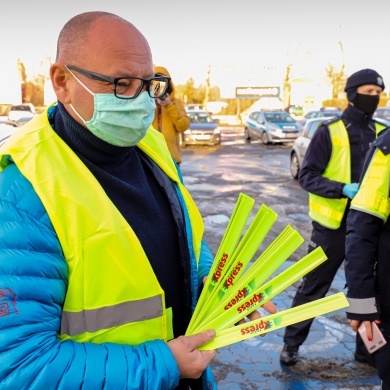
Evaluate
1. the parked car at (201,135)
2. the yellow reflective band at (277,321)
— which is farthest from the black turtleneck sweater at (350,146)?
the parked car at (201,135)

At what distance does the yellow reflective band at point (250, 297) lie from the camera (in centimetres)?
155

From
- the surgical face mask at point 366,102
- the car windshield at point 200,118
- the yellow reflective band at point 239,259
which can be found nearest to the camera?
the yellow reflective band at point 239,259

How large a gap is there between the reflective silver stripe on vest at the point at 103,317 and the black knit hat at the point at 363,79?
2994mm

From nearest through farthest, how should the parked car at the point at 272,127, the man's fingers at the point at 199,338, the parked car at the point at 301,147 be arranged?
the man's fingers at the point at 199,338 → the parked car at the point at 301,147 → the parked car at the point at 272,127

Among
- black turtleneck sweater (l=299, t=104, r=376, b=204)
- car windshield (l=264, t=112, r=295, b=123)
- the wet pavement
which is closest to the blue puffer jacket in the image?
the wet pavement

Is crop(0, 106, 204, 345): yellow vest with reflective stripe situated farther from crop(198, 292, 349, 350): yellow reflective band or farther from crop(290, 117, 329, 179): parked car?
crop(290, 117, 329, 179): parked car

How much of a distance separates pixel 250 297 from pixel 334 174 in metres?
2.60

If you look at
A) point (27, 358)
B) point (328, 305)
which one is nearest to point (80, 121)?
point (27, 358)

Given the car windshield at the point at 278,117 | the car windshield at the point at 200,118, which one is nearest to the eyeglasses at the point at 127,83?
the car windshield at the point at 200,118

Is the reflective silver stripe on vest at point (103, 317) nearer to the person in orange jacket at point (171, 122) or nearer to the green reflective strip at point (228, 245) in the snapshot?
the green reflective strip at point (228, 245)

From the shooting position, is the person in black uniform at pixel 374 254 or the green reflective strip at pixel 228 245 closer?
the green reflective strip at pixel 228 245

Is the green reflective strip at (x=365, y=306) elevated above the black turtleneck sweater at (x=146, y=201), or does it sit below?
below

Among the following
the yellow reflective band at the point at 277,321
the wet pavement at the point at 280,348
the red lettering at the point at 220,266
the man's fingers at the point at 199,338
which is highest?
the red lettering at the point at 220,266

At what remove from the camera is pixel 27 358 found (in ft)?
4.10
